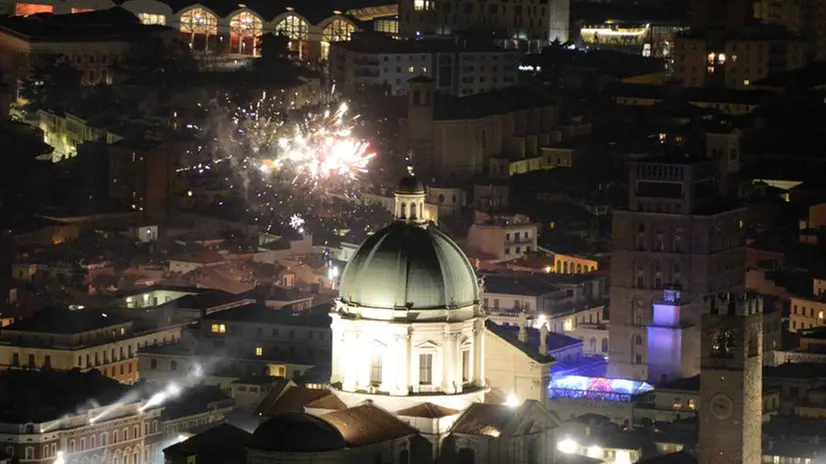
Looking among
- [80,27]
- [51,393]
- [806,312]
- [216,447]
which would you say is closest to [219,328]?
[51,393]

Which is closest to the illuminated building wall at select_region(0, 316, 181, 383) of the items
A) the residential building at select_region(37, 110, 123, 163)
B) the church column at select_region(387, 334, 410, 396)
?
the church column at select_region(387, 334, 410, 396)

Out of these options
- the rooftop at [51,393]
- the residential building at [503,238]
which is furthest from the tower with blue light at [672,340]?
the rooftop at [51,393]

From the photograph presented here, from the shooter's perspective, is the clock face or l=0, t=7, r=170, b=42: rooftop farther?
l=0, t=7, r=170, b=42: rooftop

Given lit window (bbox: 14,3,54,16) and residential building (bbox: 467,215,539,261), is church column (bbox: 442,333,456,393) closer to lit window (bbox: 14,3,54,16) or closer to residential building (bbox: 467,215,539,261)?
residential building (bbox: 467,215,539,261)

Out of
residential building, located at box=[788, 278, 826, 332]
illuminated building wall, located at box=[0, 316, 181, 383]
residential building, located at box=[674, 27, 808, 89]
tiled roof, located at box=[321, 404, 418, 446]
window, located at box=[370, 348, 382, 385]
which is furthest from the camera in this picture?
residential building, located at box=[674, 27, 808, 89]

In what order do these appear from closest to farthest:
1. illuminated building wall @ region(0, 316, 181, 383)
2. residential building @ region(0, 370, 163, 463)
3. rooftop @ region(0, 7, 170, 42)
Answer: residential building @ region(0, 370, 163, 463), illuminated building wall @ region(0, 316, 181, 383), rooftop @ region(0, 7, 170, 42)

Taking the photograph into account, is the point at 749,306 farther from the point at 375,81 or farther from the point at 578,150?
the point at 375,81
